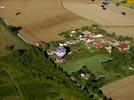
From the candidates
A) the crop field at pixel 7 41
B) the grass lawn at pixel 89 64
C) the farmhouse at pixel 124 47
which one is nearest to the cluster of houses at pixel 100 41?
the farmhouse at pixel 124 47

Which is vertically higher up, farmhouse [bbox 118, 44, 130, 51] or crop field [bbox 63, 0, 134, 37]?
farmhouse [bbox 118, 44, 130, 51]

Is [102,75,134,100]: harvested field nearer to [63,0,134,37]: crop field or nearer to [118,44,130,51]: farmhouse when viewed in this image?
[118,44,130,51]: farmhouse

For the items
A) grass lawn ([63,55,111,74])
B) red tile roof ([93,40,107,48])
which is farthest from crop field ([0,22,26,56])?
red tile roof ([93,40,107,48])

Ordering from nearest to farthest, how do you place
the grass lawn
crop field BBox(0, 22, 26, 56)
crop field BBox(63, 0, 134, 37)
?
1. the grass lawn
2. crop field BBox(0, 22, 26, 56)
3. crop field BBox(63, 0, 134, 37)

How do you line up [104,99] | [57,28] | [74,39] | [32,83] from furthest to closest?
[57,28]
[74,39]
[32,83]
[104,99]

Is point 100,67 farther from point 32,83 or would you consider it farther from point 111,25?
point 111,25

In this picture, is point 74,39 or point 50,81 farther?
point 74,39

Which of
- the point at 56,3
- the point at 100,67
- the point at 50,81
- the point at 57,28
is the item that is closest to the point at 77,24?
the point at 57,28
